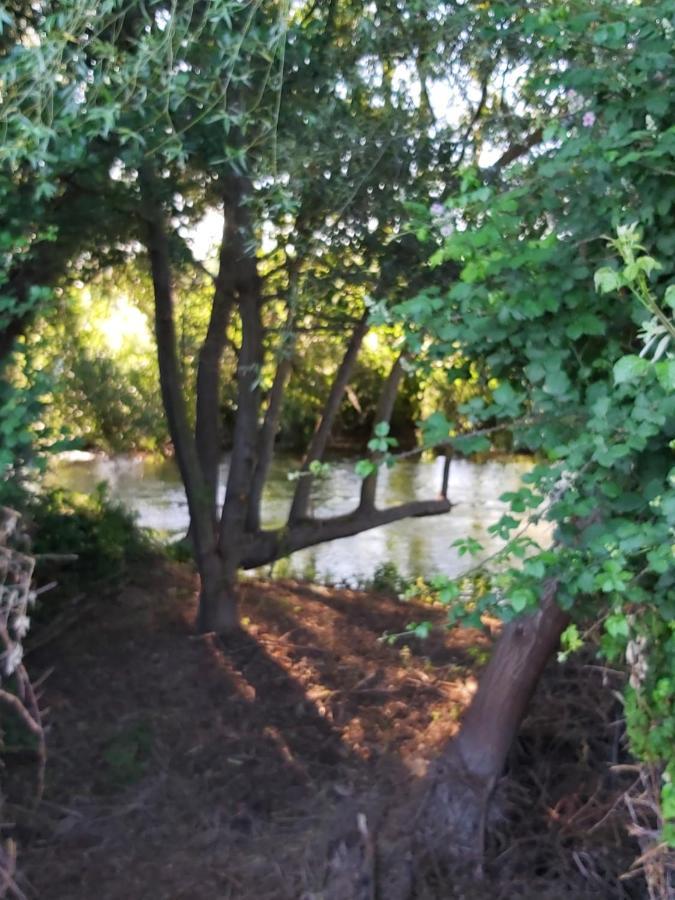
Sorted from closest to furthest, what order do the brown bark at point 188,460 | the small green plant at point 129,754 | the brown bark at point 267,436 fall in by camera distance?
the small green plant at point 129,754
the brown bark at point 188,460
the brown bark at point 267,436

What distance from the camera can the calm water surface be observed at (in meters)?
10.9

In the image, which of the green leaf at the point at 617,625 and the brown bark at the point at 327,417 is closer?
the green leaf at the point at 617,625

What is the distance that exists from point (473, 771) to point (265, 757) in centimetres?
132

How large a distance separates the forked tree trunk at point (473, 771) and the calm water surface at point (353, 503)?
15.5 ft

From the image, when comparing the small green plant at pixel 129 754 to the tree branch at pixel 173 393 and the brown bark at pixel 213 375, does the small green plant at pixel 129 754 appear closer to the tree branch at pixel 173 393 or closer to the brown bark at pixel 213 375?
the tree branch at pixel 173 393

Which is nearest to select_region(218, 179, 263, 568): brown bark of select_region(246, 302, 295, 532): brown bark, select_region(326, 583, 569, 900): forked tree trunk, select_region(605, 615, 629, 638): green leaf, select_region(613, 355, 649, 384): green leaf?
select_region(246, 302, 295, 532): brown bark

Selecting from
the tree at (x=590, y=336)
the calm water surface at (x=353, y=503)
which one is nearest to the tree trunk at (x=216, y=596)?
the calm water surface at (x=353, y=503)

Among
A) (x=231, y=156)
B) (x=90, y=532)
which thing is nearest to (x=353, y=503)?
(x=90, y=532)

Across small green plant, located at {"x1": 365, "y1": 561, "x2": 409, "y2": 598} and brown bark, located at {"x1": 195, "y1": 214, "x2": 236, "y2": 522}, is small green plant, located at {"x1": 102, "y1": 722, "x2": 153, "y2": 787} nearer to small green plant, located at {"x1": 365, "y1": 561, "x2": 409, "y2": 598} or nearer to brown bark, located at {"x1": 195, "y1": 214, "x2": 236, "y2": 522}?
brown bark, located at {"x1": 195, "y1": 214, "x2": 236, "y2": 522}

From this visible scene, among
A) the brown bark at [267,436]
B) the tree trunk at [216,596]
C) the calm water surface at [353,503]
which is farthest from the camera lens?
the calm water surface at [353,503]

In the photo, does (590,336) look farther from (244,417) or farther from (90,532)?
(90,532)

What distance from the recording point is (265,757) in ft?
17.9

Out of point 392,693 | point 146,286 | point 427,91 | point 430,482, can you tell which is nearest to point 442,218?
point 427,91

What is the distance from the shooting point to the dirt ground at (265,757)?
445 cm
